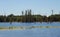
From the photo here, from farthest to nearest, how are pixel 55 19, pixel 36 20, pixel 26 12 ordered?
pixel 36 20
pixel 55 19
pixel 26 12

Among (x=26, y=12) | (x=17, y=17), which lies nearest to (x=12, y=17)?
(x=17, y=17)

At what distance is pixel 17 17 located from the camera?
164 metres

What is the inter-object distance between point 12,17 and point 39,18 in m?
21.6

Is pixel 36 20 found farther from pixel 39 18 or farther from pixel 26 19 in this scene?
pixel 26 19

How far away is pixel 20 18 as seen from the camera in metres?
160

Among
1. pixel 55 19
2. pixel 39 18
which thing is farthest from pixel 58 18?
pixel 39 18

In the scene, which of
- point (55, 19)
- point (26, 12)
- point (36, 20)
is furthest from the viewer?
point (36, 20)

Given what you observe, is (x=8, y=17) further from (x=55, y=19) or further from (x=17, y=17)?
(x=55, y=19)

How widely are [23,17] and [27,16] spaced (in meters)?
3.09

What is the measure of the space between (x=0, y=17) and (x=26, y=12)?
19036mm

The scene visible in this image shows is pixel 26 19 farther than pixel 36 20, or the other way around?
pixel 36 20

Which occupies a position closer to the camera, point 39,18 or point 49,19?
point 49,19

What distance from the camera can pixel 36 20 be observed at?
16762 centimetres

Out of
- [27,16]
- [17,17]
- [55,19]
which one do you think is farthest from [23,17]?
[55,19]
